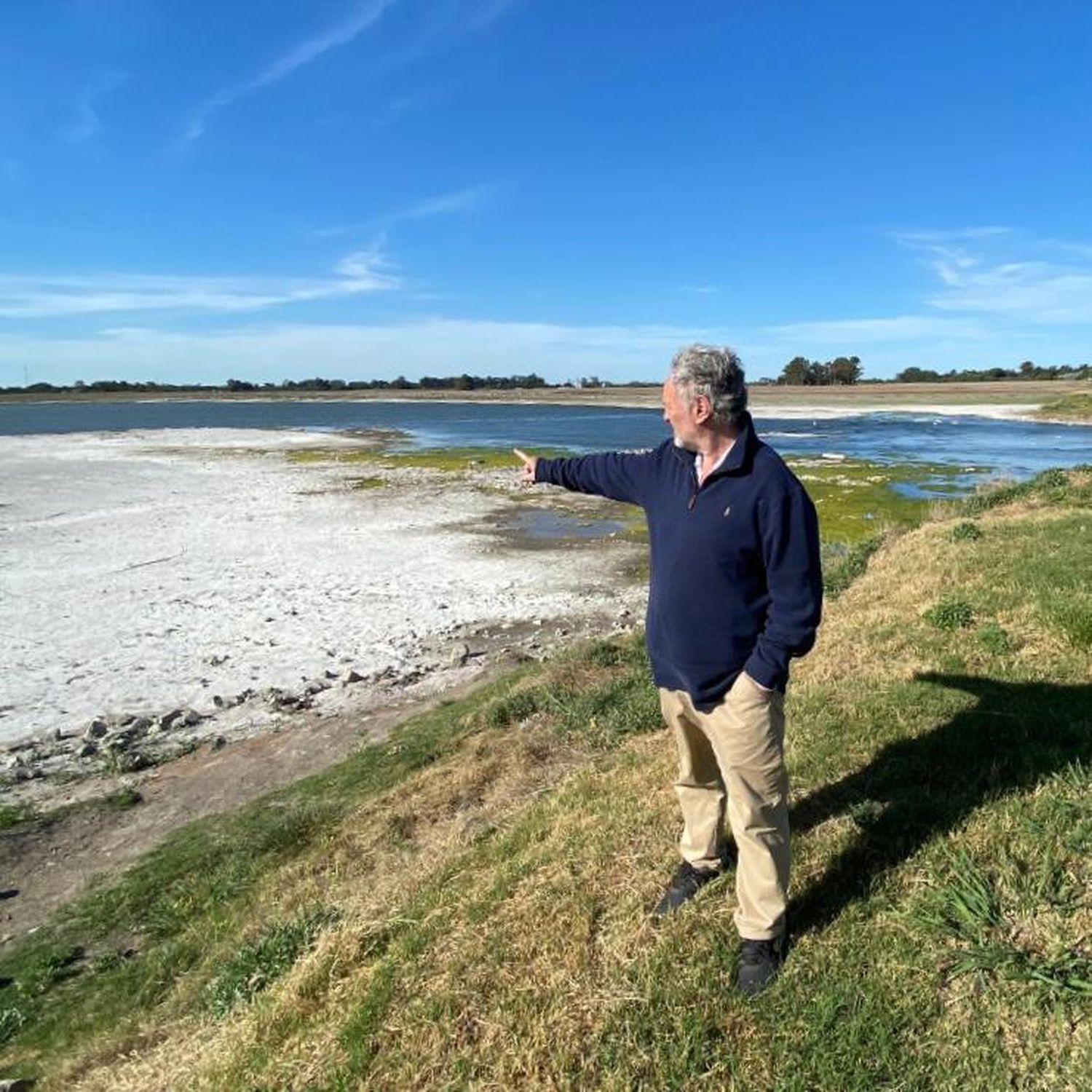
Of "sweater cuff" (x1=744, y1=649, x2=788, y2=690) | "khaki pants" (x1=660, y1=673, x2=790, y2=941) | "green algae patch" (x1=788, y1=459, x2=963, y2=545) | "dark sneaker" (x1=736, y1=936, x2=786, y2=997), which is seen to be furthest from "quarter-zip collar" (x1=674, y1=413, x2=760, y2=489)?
Result: "green algae patch" (x1=788, y1=459, x2=963, y2=545)

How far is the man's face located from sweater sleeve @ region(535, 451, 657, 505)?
0.43 meters

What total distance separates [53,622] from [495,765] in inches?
406

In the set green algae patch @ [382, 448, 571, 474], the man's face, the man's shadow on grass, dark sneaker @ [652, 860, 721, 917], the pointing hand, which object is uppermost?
the man's face

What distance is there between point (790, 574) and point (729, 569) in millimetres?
259

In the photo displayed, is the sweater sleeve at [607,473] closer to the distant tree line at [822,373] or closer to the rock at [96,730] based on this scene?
the rock at [96,730]

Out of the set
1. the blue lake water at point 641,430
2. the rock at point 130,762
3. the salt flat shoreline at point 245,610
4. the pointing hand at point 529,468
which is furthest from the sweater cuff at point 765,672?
the blue lake water at point 641,430

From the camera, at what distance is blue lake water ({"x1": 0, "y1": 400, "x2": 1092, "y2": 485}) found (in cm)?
4116

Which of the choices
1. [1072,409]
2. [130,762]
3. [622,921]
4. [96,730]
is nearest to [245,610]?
[96,730]

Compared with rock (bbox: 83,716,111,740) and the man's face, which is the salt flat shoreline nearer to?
rock (bbox: 83,716,111,740)

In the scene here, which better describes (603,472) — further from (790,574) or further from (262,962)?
(262,962)

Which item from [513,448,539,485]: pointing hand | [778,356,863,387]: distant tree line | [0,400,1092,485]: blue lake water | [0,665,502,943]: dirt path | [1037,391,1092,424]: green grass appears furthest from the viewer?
[778,356,863,387]: distant tree line

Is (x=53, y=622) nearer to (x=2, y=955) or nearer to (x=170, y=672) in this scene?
(x=170, y=672)

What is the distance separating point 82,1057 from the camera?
4535 mm

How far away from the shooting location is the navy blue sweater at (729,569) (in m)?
3.23
